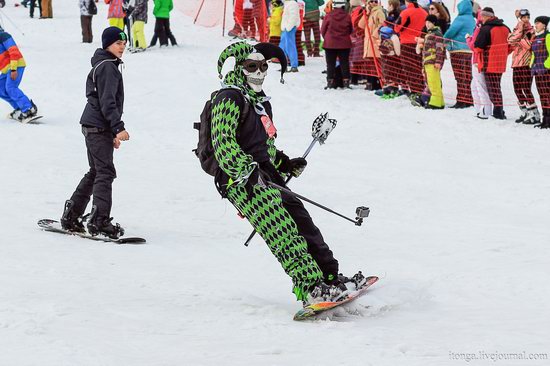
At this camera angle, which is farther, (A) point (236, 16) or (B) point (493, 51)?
(A) point (236, 16)

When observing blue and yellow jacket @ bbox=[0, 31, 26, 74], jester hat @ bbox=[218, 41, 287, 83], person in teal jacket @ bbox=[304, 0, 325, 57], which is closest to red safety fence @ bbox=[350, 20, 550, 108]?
person in teal jacket @ bbox=[304, 0, 325, 57]

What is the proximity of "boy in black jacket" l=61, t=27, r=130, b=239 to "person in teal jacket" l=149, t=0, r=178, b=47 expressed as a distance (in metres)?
12.2

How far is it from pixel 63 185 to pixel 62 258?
324 centimetres

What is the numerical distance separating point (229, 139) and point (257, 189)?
0.37 meters

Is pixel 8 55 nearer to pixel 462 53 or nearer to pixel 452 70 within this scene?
pixel 462 53

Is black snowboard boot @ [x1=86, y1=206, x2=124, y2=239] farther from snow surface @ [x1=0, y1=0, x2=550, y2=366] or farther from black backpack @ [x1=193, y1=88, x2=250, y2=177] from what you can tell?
black backpack @ [x1=193, y1=88, x2=250, y2=177]

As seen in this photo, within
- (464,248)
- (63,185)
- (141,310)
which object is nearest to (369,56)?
(63,185)

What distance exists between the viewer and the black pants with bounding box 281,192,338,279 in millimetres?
5746

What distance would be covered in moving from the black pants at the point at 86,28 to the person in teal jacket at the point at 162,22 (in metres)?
1.68

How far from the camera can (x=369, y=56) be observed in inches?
631

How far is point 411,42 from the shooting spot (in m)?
15.1

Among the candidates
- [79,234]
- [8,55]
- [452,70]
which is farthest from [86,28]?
[79,234]

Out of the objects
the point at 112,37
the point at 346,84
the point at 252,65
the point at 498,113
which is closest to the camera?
the point at 252,65

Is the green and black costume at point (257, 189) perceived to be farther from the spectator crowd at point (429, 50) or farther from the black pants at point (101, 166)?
the spectator crowd at point (429, 50)
